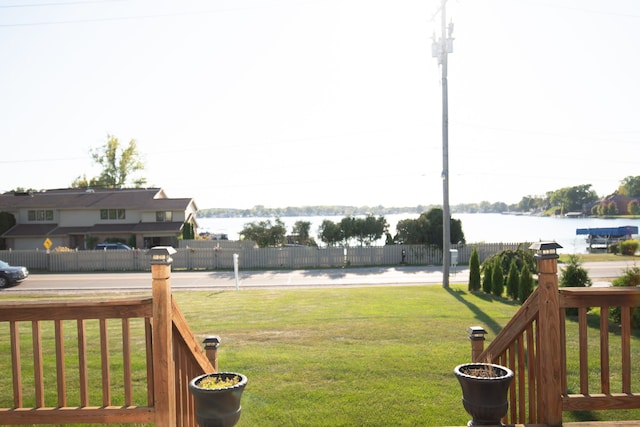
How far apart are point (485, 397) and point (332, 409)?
6.82 feet

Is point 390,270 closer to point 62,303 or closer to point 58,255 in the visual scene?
point 58,255

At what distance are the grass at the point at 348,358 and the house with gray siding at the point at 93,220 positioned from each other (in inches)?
1131

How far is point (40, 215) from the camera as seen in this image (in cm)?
4188

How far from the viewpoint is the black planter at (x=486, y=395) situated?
3.55 meters

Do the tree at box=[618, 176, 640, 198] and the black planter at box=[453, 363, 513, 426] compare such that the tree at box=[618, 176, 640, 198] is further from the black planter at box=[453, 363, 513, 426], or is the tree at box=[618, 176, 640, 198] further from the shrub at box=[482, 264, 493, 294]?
the black planter at box=[453, 363, 513, 426]

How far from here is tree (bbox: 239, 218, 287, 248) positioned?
116 ft

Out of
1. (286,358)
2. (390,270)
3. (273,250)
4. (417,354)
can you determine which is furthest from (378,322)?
(273,250)

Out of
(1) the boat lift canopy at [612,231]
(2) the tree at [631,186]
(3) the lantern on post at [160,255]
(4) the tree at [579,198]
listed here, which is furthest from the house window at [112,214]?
(3) the lantern on post at [160,255]

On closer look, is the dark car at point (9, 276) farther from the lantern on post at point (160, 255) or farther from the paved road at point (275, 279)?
the lantern on post at point (160, 255)

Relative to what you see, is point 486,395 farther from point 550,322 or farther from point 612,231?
point 612,231

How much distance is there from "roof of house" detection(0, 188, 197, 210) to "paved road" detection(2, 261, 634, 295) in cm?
1314

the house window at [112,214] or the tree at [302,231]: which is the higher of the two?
the house window at [112,214]

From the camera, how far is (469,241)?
3419cm

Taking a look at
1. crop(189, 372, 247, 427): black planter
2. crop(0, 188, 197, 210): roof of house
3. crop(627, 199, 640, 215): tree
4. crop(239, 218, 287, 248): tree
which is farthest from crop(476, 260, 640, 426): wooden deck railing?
crop(0, 188, 197, 210): roof of house
